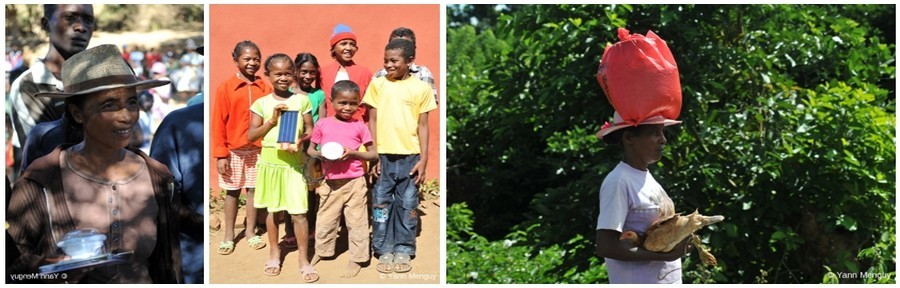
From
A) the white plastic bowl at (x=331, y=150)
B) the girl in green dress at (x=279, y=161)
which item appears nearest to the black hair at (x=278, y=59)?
the girl in green dress at (x=279, y=161)

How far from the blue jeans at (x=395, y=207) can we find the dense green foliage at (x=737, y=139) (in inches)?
55.2

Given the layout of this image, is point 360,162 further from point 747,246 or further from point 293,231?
point 747,246

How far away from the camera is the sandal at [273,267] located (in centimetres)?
700

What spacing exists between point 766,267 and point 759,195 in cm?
62

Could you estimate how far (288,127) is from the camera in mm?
6906

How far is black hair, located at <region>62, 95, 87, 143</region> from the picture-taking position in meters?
6.14

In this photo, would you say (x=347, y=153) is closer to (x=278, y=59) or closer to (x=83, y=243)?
(x=278, y=59)

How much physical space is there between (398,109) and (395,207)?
54cm

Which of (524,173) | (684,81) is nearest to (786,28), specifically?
(684,81)

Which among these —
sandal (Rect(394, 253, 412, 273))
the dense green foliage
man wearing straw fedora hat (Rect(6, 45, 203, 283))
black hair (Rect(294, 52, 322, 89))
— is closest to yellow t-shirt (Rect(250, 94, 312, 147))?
black hair (Rect(294, 52, 322, 89))

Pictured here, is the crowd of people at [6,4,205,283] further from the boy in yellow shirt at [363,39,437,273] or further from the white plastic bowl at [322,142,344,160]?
the boy in yellow shirt at [363,39,437,273]

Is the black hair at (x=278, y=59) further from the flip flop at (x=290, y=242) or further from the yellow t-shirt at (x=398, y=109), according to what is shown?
the flip flop at (x=290, y=242)

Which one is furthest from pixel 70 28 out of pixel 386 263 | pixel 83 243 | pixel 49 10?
pixel 386 263

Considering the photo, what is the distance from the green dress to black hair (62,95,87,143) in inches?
36.8
